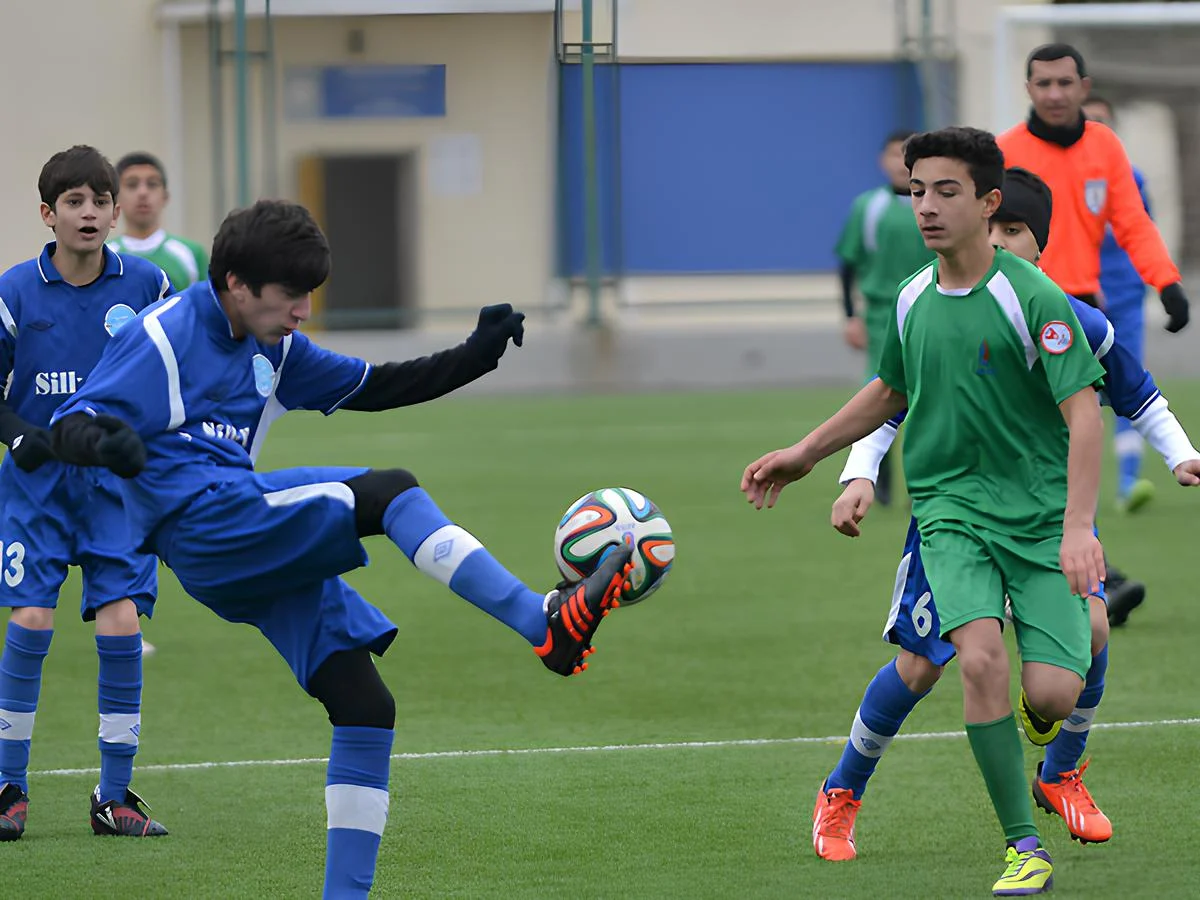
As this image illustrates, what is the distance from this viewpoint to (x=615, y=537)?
4273mm

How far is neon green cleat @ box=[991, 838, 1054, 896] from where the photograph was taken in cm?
462

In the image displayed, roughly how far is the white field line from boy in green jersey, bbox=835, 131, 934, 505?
4.68 metres

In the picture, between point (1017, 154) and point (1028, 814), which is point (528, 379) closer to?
point (1017, 154)

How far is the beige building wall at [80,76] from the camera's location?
19.7 meters

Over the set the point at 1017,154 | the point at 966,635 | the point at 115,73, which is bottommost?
the point at 966,635

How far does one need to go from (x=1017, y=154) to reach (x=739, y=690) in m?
2.27

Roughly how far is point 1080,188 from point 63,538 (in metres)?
4.10

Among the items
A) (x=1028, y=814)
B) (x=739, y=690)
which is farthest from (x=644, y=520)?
(x=739, y=690)

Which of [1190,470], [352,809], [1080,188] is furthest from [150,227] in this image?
[1190,470]

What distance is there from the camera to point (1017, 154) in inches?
306

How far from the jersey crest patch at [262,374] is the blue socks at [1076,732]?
223cm

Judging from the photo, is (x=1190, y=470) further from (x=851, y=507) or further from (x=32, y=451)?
(x=32, y=451)

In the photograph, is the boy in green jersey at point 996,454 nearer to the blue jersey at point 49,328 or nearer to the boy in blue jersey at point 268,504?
the boy in blue jersey at point 268,504

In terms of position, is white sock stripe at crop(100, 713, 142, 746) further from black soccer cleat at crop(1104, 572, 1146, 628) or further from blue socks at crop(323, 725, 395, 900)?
black soccer cleat at crop(1104, 572, 1146, 628)
